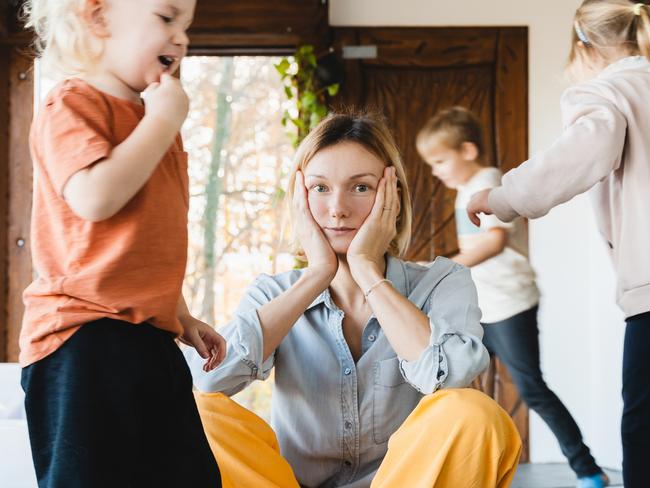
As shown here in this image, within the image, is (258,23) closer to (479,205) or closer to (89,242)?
(479,205)

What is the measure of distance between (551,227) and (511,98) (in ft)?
2.06

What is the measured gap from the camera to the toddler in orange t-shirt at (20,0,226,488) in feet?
3.71

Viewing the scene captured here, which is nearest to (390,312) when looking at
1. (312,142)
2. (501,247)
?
(312,142)

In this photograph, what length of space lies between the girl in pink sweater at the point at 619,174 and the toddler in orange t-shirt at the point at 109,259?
91 cm

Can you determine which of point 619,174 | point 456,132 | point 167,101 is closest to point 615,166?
point 619,174

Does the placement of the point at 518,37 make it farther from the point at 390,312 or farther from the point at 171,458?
the point at 171,458

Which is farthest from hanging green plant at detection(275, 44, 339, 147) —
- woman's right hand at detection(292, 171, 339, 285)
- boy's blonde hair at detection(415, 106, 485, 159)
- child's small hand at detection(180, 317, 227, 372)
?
child's small hand at detection(180, 317, 227, 372)

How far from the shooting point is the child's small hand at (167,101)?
3.82 ft

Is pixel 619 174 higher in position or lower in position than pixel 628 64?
lower

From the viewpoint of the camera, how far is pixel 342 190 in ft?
5.96

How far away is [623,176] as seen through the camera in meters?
1.81

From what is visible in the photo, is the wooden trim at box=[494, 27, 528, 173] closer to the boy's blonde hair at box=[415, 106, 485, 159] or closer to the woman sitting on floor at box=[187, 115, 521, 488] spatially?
the boy's blonde hair at box=[415, 106, 485, 159]

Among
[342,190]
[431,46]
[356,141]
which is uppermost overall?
[431,46]

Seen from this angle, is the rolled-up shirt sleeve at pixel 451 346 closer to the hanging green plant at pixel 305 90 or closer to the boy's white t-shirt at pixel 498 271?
the boy's white t-shirt at pixel 498 271
